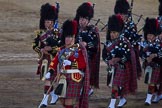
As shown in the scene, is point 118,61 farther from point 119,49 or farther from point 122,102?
point 122,102

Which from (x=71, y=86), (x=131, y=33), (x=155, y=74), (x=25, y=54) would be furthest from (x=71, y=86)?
(x=25, y=54)

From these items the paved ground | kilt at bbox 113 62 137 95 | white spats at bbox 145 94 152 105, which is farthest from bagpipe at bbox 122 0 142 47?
the paved ground

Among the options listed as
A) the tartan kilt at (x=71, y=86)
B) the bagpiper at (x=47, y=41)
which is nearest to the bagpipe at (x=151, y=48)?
the bagpiper at (x=47, y=41)

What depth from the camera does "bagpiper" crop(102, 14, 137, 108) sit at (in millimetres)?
11805

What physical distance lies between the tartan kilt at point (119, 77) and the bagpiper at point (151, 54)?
23.9 inches

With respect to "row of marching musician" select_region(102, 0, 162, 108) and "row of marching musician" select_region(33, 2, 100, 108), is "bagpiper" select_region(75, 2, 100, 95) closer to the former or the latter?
"row of marching musician" select_region(33, 2, 100, 108)

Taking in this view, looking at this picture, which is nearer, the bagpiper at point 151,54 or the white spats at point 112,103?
the white spats at point 112,103

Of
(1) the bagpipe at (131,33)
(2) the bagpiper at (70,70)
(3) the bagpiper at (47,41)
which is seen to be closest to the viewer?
(2) the bagpiper at (70,70)

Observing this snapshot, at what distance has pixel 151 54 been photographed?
1222 cm

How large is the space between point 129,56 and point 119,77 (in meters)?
0.43

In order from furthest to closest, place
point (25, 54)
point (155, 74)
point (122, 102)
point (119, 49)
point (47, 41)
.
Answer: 1. point (25, 54)
2. point (155, 74)
3. point (122, 102)
4. point (47, 41)
5. point (119, 49)

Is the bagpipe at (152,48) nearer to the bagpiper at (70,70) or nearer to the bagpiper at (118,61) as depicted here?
the bagpiper at (118,61)

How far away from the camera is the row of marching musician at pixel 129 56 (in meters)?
11.8

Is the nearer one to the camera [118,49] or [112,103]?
[118,49]
